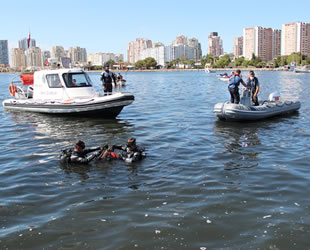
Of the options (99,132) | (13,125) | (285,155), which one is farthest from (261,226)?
(13,125)

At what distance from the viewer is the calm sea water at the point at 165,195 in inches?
223

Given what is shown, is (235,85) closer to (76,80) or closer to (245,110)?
(245,110)

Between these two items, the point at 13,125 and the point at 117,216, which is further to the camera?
the point at 13,125

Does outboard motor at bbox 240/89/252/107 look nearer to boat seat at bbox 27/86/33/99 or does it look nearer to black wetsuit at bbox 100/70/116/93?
black wetsuit at bbox 100/70/116/93

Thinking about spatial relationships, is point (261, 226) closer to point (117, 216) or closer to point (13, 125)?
point (117, 216)

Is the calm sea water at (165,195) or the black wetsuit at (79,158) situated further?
the black wetsuit at (79,158)

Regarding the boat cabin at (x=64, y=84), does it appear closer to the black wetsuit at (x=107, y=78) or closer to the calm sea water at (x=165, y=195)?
the black wetsuit at (x=107, y=78)

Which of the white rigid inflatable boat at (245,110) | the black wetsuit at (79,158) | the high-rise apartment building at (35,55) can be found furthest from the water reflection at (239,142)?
the high-rise apartment building at (35,55)

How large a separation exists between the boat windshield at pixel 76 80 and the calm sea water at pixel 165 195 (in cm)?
486

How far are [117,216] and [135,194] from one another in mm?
1021

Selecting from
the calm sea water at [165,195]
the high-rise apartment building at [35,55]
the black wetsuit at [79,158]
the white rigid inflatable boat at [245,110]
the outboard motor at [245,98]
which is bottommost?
the calm sea water at [165,195]

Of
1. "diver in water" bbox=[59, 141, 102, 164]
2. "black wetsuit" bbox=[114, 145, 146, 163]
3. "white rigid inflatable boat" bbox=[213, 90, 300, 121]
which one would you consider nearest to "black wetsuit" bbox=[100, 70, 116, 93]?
"white rigid inflatable boat" bbox=[213, 90, 300, 121]

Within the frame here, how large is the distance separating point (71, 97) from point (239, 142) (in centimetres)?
917

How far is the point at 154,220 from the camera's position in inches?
245
